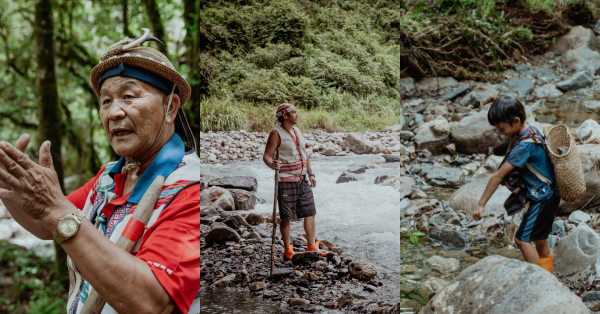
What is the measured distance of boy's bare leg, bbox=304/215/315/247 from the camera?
1.93 m

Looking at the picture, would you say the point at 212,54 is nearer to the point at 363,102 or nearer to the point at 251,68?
the point at 251,68

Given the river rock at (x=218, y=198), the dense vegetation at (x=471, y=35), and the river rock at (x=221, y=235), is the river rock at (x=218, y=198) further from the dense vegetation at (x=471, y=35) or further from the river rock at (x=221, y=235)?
the dense vegetation at (x=471, y=35)

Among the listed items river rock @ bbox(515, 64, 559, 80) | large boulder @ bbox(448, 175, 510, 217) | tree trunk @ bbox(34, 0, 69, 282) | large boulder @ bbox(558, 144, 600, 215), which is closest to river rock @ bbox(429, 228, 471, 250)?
large boulder @ bbox(448, 175, 510, 217)

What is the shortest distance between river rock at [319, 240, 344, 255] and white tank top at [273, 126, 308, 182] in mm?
348

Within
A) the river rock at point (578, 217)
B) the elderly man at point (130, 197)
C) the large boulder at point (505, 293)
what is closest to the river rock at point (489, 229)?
the river rock at point (578, 217)

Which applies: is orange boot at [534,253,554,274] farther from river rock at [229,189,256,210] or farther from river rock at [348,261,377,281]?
river rock at [229,189,256,210]

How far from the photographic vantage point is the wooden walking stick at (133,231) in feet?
4.14

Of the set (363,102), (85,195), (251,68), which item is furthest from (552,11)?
(85,195)

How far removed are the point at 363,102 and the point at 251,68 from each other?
2.00 feet

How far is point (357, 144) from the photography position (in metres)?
2.01

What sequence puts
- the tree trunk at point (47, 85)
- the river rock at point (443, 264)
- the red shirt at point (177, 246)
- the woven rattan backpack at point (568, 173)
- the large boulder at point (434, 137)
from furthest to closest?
1. the large boulder at point (434, 137)
2. the tree trunk at point (47, 85)
3. the river rock at point (443, 264)
4. the woven rattan backpack at point (568, 173)
5. the red shirt at point (177, 246)

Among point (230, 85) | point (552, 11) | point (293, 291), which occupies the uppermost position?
point (552, 11)

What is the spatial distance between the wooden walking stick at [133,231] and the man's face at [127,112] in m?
0.19

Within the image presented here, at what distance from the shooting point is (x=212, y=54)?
191 cm
